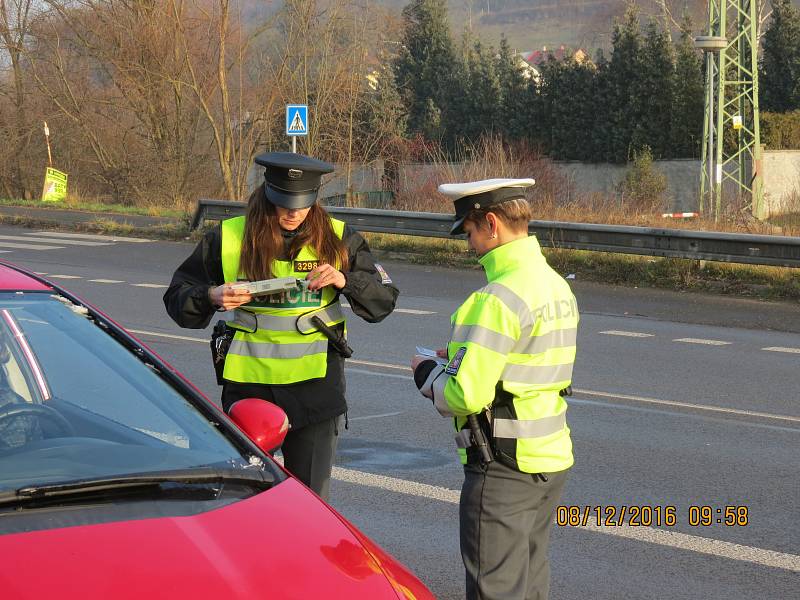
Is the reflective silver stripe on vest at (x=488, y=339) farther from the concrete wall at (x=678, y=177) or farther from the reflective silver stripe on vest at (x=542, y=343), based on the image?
the concrete wall at (x=678, y=177)

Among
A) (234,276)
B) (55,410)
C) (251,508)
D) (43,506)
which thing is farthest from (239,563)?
(234,276)

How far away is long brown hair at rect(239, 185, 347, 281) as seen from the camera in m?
4.20

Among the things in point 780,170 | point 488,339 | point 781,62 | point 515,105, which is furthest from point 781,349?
point 781,62

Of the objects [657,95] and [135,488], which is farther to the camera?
[657,95]

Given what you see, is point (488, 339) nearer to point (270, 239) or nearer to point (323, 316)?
point (323, 316)

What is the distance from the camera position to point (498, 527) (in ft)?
11.2

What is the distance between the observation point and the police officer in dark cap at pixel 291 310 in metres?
4.16

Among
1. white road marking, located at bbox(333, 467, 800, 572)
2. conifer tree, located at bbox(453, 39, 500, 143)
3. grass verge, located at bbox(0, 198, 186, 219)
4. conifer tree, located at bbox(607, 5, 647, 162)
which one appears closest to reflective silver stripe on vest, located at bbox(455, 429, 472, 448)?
white road marking, located at bbox(333, 467, 800, 572)

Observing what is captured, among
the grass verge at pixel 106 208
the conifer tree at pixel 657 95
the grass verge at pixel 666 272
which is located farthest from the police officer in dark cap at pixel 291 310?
the conifer tree at pixel 657 95

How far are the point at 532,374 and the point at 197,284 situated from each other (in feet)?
4.90

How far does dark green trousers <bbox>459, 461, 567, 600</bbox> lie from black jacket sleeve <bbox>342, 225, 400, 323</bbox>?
100 cm

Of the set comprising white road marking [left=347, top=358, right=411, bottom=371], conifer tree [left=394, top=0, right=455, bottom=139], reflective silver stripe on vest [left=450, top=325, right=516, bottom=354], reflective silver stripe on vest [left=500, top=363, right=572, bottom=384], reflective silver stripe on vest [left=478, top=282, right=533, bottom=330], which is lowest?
white road marking [left=347, top=358, right=411, bottom=371]

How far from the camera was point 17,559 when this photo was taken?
2385 mm
